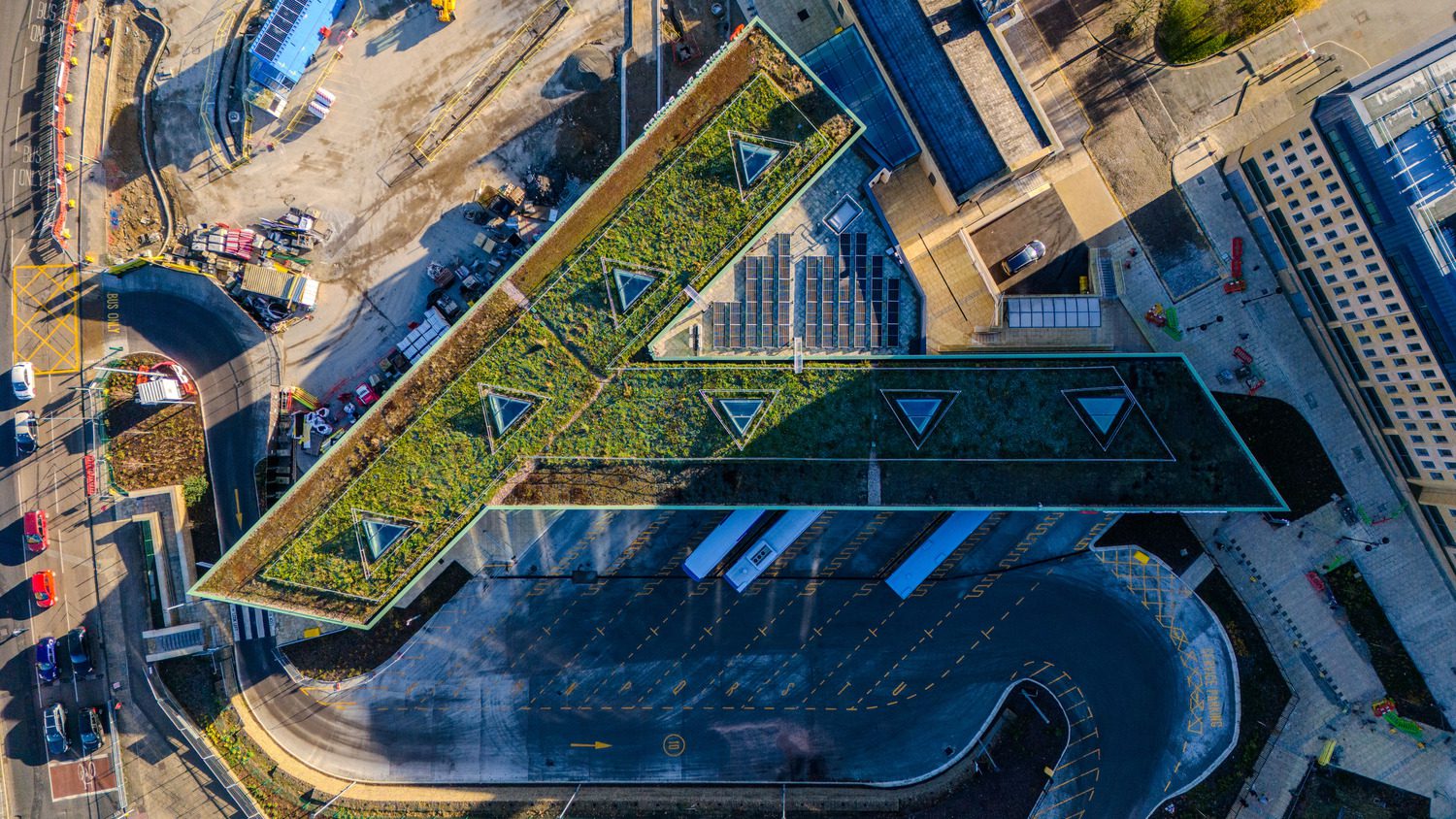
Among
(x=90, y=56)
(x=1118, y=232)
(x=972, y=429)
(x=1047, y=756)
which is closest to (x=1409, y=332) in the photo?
(x=1118, y=232)

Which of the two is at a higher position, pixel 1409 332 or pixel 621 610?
pixel 621 610

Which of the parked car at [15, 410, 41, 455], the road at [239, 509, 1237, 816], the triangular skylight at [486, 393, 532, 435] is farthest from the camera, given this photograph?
the road at [239, 509, 1237, 816]

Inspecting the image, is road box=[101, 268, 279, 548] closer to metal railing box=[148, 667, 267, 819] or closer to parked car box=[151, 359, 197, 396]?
parked car box=[151, 359, 197, 396]

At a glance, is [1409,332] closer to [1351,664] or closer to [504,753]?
[1351,664]

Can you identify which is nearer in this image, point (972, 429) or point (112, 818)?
point (972, 429)

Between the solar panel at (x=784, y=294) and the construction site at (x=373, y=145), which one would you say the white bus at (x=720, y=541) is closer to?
the solar panel at (x=784, y=294)

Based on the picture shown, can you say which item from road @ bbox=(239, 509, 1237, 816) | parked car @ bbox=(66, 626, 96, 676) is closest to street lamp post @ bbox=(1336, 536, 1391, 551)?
road @ bbox=(239, 509, 1237, 816)

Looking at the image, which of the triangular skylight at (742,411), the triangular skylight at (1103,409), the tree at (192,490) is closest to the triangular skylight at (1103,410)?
the triangular skylight at (1103,409)
